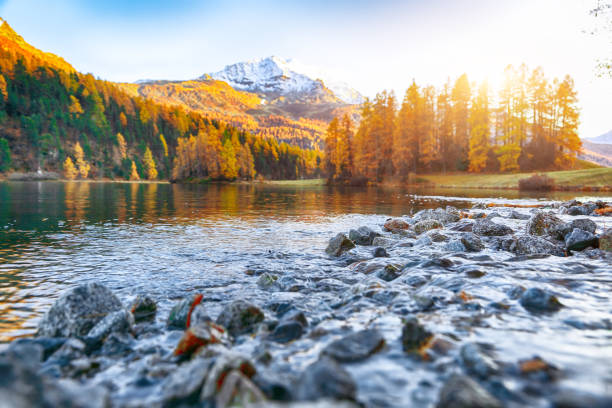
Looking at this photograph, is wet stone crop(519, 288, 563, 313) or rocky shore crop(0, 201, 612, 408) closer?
rocky shore crop(0, 201, 612, 408)

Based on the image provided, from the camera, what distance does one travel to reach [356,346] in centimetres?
325

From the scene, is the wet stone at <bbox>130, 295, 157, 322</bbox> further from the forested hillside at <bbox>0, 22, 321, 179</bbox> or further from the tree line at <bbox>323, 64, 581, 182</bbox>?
the forested hillside at <bbox>0, 22, 321, 179</bbox>

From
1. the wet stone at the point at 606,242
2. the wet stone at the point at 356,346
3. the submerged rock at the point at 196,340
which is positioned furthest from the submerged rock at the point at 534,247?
the submerged rock at the point at 196,340

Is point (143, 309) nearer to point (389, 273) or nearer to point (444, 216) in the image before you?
point (389, 273)

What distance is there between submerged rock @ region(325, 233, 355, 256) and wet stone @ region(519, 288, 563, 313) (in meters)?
4.32

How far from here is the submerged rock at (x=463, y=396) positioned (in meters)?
2.10

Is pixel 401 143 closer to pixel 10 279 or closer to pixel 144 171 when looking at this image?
pixel 10 279

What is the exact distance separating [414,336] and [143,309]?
3.70m

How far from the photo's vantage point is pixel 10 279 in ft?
18.8

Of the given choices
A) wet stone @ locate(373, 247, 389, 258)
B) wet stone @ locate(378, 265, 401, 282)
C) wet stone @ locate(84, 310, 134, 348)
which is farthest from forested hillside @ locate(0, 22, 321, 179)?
wet stone @ locate(84, 310, 134, 348)

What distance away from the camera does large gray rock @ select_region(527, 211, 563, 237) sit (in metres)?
8.97

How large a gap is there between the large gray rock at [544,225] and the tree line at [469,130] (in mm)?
44870

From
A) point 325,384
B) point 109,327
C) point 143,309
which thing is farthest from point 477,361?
point 143,309

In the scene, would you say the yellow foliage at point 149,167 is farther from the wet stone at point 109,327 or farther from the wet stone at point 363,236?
the wet stone at point 109,327
